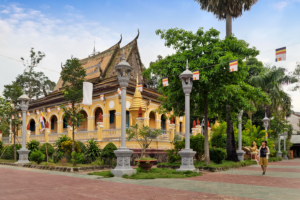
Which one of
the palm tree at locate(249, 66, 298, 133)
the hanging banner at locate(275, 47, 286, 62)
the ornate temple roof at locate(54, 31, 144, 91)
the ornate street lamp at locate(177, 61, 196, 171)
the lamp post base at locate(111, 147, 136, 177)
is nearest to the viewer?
the lamp post base at locate(111, 147, 136, 177)

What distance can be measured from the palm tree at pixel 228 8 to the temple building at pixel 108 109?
784 centimetres

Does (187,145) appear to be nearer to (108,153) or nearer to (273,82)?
(108,153)

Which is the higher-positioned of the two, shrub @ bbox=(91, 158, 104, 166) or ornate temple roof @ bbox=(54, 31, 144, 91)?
ornate temple roof @ bbox=(54, 31, 144, 91)

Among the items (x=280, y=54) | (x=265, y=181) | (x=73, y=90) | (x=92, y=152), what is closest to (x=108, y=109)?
(x=73, y=90)

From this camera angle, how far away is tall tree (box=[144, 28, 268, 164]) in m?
13.8

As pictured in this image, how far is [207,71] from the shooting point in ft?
44.7

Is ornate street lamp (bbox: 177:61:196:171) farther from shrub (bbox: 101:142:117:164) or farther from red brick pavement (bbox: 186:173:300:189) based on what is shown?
shrub (bbox: 101:142:117:164)

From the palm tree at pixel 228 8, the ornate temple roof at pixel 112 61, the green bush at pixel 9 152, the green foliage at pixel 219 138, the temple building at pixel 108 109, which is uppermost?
the palm tree at pixel 228 8

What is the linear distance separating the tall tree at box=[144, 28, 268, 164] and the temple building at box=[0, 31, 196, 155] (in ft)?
12.9

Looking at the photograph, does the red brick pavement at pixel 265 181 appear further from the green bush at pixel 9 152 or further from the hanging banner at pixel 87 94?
the green bush at pixel 9 152

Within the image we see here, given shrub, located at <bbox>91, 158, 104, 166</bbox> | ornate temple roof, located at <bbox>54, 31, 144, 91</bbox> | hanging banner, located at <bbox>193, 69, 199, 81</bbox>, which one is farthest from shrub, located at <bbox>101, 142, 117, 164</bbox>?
ornate temple roof, located at <bbox>54, 31, 144, 91</bbox>

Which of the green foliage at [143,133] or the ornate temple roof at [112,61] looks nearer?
the green foliage at [143,133]

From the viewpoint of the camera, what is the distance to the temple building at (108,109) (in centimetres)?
1947

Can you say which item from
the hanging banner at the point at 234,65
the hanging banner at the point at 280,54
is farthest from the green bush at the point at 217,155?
the hanging banner at the point at 280,54
